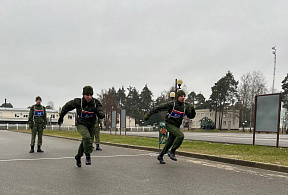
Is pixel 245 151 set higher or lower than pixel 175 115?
lower

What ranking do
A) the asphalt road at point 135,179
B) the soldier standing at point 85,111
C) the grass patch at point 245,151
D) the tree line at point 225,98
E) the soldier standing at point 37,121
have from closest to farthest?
the asphalt road at point 135,179 → the soldier standing at point 85,111 → the grass patch at point 245,151 → the soldier standing at point 37,121 → the tree line at point 225,98

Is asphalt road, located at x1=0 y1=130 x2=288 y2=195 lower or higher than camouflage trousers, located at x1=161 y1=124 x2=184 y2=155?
lower

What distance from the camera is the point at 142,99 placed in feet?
347

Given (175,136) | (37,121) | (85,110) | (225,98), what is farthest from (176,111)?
(225,98)

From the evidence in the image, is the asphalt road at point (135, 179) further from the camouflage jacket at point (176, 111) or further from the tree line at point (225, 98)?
the tree line at point (225, 98)

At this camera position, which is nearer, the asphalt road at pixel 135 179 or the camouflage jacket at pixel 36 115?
the asphalt road at pixel 135 179

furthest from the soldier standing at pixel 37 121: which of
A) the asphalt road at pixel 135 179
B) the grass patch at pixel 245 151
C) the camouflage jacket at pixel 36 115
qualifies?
the grass patch at pixel 245 151

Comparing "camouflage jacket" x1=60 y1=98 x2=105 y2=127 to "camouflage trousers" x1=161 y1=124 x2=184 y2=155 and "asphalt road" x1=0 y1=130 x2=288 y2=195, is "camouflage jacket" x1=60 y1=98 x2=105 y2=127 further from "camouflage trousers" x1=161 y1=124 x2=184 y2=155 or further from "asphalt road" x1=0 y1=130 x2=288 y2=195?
"camouflage trousers" x1=161 y1=124 x2=184 y2=155

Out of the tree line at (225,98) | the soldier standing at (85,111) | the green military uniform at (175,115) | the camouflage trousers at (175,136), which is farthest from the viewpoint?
the tree line at (225,98)

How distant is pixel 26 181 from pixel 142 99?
10040cm

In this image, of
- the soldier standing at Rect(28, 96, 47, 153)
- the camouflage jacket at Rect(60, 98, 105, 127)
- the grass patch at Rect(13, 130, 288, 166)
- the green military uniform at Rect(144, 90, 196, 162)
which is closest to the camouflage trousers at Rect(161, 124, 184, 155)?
the green military uniform at Rect(144, 90, 196, 162)

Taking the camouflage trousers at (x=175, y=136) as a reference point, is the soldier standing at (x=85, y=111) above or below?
above

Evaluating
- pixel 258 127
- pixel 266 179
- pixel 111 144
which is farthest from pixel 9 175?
pixel 258 127

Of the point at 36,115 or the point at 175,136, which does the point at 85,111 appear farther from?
the point at 36,115
